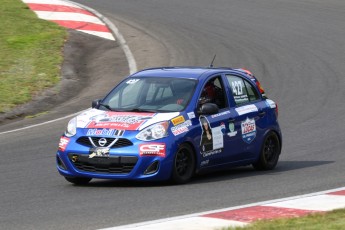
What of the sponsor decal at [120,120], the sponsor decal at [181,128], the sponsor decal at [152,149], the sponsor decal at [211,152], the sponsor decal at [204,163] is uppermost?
the sponsor decal at [181,128]

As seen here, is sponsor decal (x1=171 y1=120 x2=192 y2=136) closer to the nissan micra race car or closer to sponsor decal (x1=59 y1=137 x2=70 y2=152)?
the nissan micra race car

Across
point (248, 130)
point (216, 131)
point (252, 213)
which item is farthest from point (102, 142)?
point (252, 213)

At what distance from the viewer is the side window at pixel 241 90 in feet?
42.3

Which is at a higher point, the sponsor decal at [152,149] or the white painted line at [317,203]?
the white painted line at [317,203]

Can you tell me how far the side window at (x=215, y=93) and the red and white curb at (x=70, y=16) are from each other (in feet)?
41.3

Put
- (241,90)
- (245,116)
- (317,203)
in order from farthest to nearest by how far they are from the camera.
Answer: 1. (241,90)
2. (245,116)
3. (317,203)

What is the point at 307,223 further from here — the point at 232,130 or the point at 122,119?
the point at 232,130

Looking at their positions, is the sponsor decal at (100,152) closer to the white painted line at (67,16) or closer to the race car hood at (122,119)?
the race car hood at (122,119)

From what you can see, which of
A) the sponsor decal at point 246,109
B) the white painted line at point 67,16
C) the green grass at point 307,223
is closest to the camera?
the green grass at point 307,223

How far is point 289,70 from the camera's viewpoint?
22.7 metres

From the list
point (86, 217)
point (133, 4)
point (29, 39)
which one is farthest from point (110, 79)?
point (86, 217)

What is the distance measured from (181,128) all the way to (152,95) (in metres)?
0.82

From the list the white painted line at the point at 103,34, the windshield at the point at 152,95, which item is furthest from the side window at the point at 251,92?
the white painted line at the point at 103,34

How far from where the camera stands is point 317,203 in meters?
10.0
